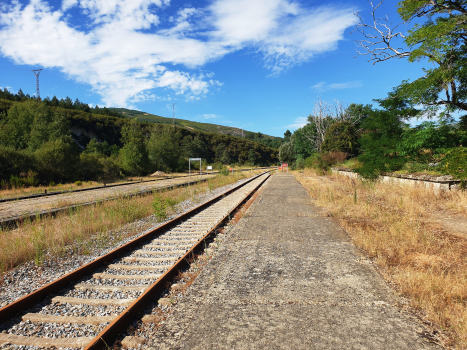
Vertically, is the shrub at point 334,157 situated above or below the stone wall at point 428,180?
above

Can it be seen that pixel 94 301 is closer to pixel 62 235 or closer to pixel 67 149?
pixel 62 235

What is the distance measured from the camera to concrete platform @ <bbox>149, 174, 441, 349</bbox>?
280cm

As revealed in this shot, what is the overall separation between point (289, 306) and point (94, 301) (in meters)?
2.58

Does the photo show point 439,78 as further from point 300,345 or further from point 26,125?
point 26,125

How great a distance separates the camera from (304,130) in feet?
157

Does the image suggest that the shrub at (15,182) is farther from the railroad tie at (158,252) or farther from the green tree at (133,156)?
the railroad tie at (158,252)

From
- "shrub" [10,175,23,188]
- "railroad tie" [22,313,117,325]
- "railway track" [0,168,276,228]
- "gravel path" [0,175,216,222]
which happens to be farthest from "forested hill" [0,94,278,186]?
"railroad tie" [22,313,117,325]

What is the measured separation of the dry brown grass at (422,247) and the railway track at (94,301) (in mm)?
3379

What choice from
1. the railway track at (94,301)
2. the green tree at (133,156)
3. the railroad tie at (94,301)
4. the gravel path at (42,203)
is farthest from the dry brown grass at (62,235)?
the green tree at (133,156)

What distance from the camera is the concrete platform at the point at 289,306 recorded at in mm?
2805

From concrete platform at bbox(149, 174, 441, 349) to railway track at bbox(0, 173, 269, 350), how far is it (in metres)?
0.47

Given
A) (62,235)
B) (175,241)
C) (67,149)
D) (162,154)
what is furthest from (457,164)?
(162,154)

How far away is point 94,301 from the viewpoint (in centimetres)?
363

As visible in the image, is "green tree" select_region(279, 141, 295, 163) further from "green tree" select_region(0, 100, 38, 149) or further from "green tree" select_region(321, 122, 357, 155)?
"green tree" select_region(0, 100, 38, 149)
